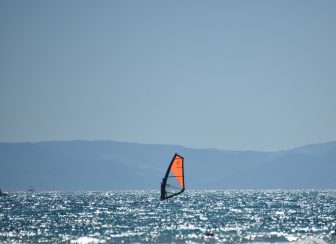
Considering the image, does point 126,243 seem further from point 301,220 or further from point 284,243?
point 301,220

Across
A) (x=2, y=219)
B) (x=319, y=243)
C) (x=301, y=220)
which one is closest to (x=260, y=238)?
(x=319, y=243)

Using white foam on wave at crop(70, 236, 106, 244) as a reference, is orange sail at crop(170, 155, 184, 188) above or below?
above

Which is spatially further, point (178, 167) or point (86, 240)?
point (178, 167)

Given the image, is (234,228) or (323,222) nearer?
(234,228)

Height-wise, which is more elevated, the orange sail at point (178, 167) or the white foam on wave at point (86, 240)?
the orange sail at point (178, 167)

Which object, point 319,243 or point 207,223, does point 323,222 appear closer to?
point 207,223

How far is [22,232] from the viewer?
65625 mm

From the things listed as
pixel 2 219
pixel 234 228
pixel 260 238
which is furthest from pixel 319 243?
pixel 2 219

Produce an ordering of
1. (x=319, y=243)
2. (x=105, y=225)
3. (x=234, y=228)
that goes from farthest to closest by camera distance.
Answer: (x=105, y=225)
(x=234, y=228)
(x=319, y=243)

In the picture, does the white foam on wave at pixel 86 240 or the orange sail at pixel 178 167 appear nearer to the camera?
the white foam on wave at pixel 86 240

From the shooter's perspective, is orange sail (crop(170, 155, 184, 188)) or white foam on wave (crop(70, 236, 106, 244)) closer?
white foam on wave (crop(70, 236, 106, 244))

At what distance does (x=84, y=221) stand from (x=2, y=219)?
10.5 meters

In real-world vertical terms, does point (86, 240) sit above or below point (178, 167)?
below

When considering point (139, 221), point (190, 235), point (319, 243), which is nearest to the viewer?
point (319, 243)
